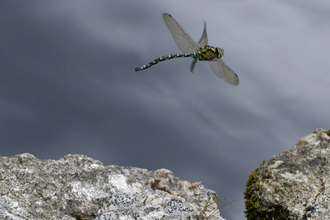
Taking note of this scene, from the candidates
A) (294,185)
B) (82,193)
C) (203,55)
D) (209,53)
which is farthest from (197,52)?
(82,193)

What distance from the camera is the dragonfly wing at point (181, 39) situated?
6.35 metres

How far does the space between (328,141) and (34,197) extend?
6955 millimetres

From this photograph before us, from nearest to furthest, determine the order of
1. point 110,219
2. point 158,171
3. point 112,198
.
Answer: point 110,219 < point 112,198 < point 158,171

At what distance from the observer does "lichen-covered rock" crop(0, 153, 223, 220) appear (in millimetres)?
4958

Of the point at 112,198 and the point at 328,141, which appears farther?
the point at 328,141

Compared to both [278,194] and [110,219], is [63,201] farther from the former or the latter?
[278,194]

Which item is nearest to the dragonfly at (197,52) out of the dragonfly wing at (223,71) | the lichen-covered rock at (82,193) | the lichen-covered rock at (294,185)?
the dragonfly wing at (223,71)

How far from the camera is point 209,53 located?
611cm

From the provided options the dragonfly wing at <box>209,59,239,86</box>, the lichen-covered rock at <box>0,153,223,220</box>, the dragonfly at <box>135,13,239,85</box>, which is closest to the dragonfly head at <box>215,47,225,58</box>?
the dragonfly at <box>135,13,239,85</box>

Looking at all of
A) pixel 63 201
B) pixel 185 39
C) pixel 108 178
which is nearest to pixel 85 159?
pixel 108 178

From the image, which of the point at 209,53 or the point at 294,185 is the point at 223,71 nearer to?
the point at 209,53

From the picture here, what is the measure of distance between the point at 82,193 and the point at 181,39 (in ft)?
12.9

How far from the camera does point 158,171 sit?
7.00 m

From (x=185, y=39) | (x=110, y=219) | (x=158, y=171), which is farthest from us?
(x=158, y=171)
